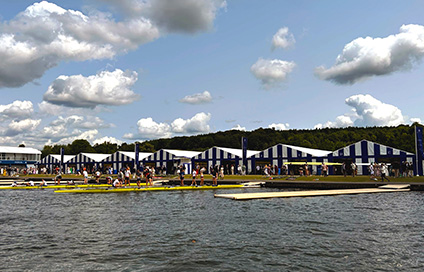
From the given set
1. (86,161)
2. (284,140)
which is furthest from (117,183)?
(284,140)

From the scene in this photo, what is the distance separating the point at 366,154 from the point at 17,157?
334ft

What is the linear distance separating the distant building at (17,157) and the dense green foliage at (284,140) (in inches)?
1171

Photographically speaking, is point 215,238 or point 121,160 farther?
point 121,160

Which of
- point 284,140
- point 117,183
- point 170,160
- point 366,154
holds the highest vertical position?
point 284,140

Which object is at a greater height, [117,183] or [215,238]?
[117,183]

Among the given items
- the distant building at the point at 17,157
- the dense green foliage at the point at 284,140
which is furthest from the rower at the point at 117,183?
the dense green foliage at the point at 284,140

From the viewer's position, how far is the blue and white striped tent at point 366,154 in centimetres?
4584

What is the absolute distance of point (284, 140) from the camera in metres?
136

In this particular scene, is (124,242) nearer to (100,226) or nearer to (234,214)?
(100,226)

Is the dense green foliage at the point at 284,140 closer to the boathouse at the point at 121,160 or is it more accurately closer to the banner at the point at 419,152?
the boathouse at the point at 121,160

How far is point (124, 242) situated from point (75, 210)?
968cm

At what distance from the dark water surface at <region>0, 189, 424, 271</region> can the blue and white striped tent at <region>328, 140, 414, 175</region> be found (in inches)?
998

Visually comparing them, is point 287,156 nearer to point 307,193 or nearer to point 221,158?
point 221,158

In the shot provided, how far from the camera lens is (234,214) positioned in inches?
770
